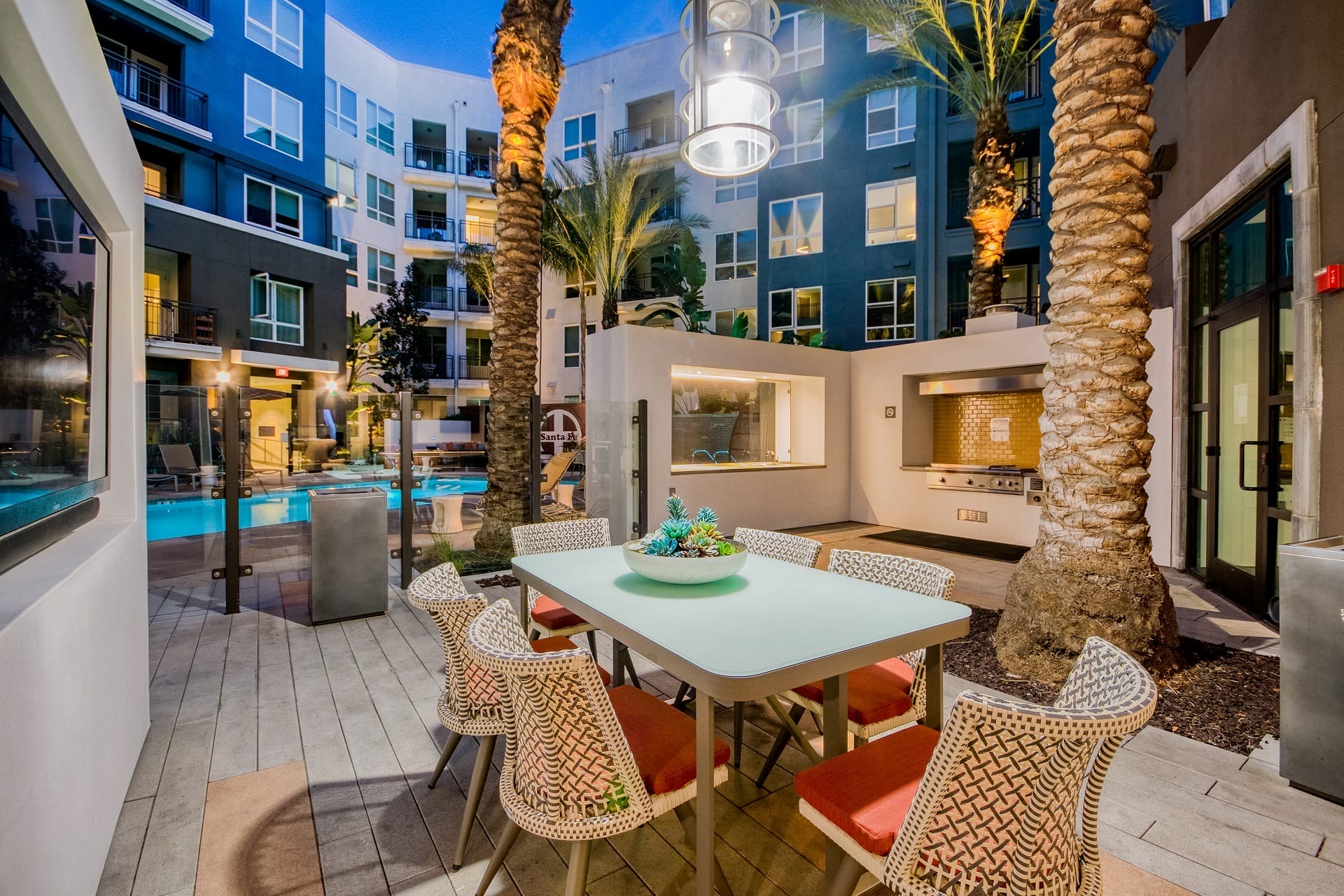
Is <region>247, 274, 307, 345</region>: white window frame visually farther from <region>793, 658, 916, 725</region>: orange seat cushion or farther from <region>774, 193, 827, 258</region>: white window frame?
<region>793, 658, 916, 725</region>: orange seat cushion

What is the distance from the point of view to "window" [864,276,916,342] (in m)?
13.9

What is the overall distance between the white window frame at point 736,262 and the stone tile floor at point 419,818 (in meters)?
14.3

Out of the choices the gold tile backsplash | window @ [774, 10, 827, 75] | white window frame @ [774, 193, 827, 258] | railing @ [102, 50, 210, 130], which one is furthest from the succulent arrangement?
railing @ [102, 50, 210, 130]

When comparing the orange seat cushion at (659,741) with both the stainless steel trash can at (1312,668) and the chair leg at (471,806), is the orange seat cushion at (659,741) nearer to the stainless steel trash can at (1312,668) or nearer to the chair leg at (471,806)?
the chair leg at (471,806)

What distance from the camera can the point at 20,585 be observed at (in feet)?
4.99

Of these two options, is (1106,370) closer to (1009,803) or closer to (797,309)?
(1009,803)

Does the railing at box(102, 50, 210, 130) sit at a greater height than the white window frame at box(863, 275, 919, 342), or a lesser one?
greater

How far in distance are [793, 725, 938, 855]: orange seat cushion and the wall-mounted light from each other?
2693mm

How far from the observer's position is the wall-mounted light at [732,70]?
3.10 metres

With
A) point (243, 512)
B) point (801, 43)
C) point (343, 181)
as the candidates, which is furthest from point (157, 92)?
point (801, 43)

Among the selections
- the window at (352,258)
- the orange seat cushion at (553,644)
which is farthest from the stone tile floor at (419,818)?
the window at (352,258)

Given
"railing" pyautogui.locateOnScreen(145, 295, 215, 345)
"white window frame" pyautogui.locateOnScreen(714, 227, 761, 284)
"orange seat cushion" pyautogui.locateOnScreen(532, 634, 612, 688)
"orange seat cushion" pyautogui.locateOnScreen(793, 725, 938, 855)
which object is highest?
"white window frame" pyautogui.locateOnScreen(714, 227, 761, 284)

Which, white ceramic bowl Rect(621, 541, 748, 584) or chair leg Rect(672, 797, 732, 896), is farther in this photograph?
white ceramic bowl Rect(621, 541, 748, 584)

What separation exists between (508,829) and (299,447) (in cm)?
538
